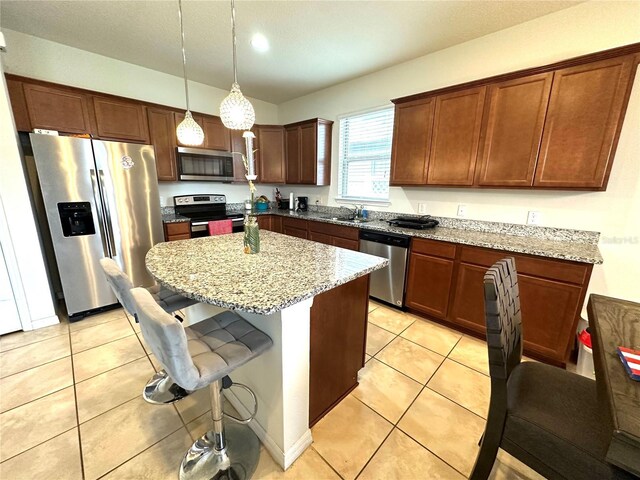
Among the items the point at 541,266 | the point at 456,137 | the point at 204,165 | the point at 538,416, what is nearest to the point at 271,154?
the point at 204,165

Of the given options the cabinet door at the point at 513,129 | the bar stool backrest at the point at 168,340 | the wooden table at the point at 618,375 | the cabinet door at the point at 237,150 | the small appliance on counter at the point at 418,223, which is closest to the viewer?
the wooden table at the point at 618,375

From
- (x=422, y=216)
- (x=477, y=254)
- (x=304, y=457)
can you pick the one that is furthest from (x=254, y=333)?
(x=422, y=216)

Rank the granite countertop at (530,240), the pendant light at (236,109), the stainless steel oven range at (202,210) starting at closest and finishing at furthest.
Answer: the pendant light at (236,109), the granite countertop at (530,240), the stainless steel oven range at (202,210)

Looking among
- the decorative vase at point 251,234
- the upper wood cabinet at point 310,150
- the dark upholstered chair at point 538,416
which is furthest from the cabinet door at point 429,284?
the upper wood cabinet at point 310,150

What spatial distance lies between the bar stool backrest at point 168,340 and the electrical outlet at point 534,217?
9.43 ft

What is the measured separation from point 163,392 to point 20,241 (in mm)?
2226

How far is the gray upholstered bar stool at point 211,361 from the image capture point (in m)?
0.81

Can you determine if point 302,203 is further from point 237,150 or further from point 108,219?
point 108,219

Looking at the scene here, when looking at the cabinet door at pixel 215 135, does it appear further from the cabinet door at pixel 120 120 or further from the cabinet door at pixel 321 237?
the cabinet door at pixel 321 237

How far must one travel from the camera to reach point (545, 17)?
2.16 metres

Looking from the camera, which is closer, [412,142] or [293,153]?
[412,142]

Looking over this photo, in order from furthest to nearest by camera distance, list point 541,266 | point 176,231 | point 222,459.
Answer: point 176,231
point 541,266
point 222,459

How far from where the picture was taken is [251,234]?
161 cm

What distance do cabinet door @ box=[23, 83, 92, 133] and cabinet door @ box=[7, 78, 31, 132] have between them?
3 centimetres
